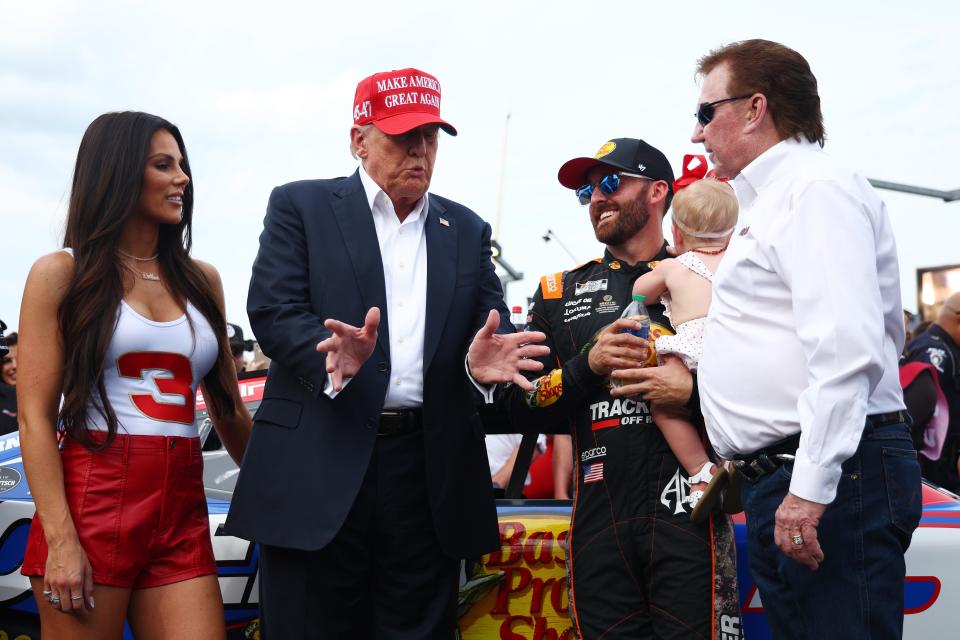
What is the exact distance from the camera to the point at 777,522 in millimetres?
2170

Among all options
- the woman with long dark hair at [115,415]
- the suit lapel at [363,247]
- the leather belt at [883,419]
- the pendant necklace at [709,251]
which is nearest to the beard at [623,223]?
the pendant necklace at [709,251]

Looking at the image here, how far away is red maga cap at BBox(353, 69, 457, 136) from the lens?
9.41 ft

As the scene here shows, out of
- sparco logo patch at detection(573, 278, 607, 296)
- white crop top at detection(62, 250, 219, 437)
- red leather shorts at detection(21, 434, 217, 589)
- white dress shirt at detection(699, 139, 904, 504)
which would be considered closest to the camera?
white dress shirt at detection(699, 139, 904, 504)

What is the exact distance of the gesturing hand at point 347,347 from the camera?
2424 millimetres

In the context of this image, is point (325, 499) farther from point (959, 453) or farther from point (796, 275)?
point (959, 453)

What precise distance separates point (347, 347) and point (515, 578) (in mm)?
1060

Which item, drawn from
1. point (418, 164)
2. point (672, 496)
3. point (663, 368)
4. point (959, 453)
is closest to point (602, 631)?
Result: point (672, 496)

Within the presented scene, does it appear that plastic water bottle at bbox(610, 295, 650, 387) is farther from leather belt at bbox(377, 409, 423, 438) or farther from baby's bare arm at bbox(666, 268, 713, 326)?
leather belt at bbox(377, 409, 423, 438)

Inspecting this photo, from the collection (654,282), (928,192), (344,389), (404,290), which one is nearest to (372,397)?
(344,389)

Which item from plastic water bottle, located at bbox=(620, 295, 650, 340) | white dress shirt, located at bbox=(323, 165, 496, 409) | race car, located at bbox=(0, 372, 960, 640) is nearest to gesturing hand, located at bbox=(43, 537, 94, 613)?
race car, located at bbox=(0, 372, 960, 640)

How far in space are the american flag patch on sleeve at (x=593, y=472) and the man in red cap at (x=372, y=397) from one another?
35 centimetres

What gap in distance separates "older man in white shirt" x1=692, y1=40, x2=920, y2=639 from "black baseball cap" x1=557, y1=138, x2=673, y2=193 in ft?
2.58

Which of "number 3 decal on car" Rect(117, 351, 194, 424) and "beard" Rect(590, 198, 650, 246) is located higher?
"beard" Rect(590, 198, 650, 246)

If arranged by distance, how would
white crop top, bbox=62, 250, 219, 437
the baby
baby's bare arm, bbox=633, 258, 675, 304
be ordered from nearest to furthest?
white crop top, bbox=62, 250, 219, 437, the baby, baby's bare arm, bbox=633, 258, 675, 304
